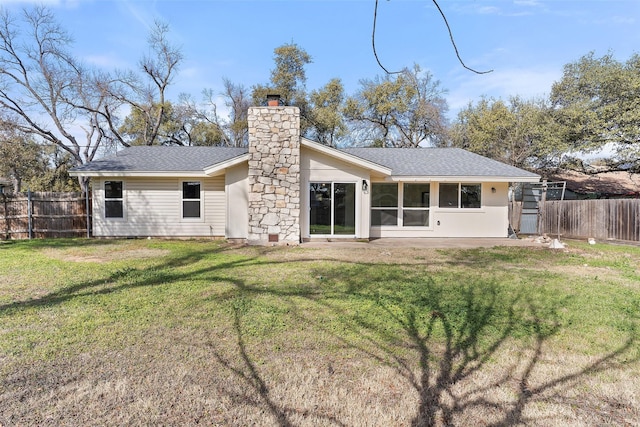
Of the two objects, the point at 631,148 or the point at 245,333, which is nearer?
the point at 245,333

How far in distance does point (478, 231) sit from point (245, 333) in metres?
11.1

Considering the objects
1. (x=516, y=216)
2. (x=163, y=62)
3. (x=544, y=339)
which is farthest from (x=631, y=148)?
(x=163, y=62)

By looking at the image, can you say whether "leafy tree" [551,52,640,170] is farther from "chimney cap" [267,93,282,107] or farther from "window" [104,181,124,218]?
"window" [104,181,124,218]

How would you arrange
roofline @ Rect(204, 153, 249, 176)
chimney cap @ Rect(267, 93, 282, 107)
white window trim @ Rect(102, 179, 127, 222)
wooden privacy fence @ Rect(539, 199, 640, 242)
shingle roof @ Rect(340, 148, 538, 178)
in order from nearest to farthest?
roofline @ Rect(204, 153, 249, 176) < chimney cap @ Rect(267, 93, 282, 107) < wooden privacy fence @ Rect(539, 199, 640, 242) < shingle roof @ Rect(340, 148, 538, 178) < white window trim @ Rect(102, 179, 127, 222)

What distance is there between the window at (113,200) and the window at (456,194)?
451 inches

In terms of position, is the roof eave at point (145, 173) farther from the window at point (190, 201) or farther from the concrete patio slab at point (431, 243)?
the concrete patio slab at point (431, 243)

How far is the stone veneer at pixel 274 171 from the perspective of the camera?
10945mm

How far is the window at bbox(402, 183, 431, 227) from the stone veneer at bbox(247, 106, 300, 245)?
4.19 m

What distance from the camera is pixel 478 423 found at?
8.18 ft

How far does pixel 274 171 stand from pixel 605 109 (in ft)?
65.9

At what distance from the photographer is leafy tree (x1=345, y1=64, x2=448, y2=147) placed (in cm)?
2689

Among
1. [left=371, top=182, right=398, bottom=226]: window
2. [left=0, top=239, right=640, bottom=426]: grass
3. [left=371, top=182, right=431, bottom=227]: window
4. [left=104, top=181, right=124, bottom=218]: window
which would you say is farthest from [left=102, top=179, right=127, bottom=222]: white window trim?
[left=371, top=182, right=431, bottom=227]: window

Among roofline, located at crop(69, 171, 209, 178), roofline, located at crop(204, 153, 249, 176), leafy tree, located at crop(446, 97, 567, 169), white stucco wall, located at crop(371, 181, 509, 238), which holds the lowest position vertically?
white stucco wall, located at crop(371, 181, 509, 238)

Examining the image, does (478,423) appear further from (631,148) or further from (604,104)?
(604,104)
